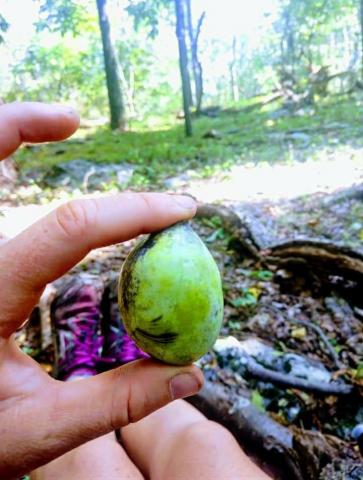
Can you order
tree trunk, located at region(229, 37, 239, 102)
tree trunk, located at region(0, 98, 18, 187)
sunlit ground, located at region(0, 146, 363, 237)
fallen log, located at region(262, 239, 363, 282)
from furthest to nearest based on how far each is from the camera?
tree trunk, located at region(229, 37, 239, 102), tree trunk, located at region(0, 98, 18, 187), sunlit ground, located at region(0, 146, 363, 237), fallen log, located at region(262, 239, 363, 282)

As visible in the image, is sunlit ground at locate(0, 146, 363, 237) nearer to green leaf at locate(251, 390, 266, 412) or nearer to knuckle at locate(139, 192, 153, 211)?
green leaf at locate(251, 390, 266, 412)

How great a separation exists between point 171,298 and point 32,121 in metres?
0.71

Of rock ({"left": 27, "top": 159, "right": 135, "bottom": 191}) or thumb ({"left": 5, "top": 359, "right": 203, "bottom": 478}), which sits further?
rock ({"left": 27, "top": 159, "right": 135, "bottom": 191})

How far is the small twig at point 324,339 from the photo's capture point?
227cm

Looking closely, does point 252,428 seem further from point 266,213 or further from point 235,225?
point 266,213

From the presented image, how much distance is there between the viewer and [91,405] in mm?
1028

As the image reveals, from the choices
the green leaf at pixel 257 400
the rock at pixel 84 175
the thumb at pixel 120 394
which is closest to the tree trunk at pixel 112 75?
the rock at pixel 84 175

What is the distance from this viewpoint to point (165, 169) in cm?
739

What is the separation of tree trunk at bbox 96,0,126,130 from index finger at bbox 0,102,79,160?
32.1 ft

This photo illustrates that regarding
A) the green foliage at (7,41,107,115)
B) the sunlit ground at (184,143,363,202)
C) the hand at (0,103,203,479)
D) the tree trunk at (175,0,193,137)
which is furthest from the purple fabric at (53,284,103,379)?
the green foliage at (7,41,107,115)

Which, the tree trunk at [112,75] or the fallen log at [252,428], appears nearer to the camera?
the fallen log at [252,428]

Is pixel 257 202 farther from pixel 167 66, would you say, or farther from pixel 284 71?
pixel 167 66

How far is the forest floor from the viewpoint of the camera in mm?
2074

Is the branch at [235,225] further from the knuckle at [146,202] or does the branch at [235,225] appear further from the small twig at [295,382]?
the knuckle at [146,202]
